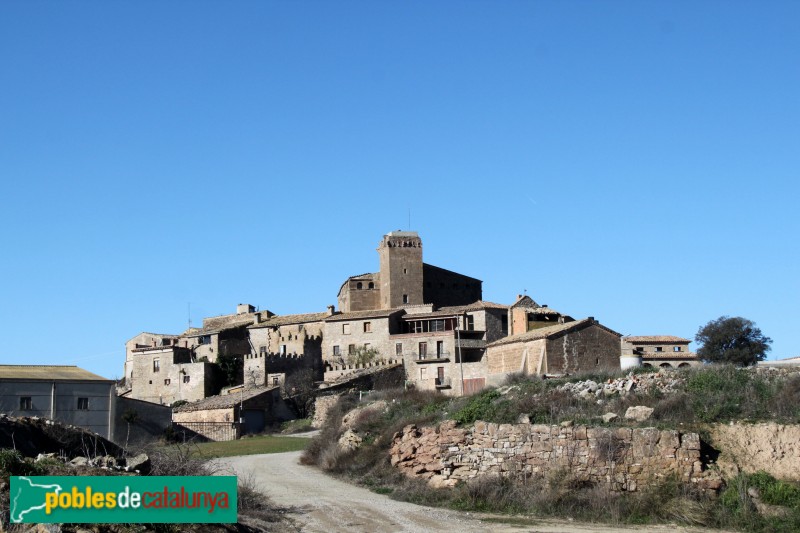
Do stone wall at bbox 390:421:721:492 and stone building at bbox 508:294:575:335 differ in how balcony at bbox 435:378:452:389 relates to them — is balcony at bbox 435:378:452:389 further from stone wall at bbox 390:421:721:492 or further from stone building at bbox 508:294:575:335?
stone wall at bbox 390:421:721:492

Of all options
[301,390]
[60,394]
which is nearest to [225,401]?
[301,390]

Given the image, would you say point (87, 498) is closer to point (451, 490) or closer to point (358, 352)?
point (451, 490)

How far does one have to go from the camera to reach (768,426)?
26.9m

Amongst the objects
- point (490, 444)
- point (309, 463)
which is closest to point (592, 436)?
point (490, 444)

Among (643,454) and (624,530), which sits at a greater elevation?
(643,454)

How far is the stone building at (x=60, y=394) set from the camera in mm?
33875

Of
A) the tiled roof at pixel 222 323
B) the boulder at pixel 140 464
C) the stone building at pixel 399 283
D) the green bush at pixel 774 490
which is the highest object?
the stone building at pixel 399 283

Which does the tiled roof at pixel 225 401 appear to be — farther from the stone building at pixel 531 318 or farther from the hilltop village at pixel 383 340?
the stone building at pixel 531 318

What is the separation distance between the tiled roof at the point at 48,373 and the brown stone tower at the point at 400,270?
1756 inches

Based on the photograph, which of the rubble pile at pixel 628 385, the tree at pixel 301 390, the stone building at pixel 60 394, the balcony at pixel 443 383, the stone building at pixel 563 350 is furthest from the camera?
the balcony at pixel 443 383

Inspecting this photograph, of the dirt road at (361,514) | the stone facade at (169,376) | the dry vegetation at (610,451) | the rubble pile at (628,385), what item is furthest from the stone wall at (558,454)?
the stone facade at (169,376)

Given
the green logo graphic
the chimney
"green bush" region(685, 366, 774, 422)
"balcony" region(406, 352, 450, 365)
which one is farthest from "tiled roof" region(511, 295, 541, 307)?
the green logo graphic

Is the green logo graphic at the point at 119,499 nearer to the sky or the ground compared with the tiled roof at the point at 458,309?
nearer to the ground

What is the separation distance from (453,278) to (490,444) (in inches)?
2231
